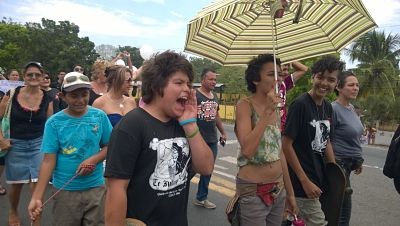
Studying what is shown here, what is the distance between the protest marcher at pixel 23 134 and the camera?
440 centimetres

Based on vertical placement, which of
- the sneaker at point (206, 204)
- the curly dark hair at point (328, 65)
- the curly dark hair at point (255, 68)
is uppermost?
the curly dark hair at point (328, 65)

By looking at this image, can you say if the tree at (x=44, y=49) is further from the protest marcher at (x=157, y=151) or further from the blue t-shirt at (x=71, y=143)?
the protest marcher at (x=157, y=151)

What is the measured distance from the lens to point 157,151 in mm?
1971

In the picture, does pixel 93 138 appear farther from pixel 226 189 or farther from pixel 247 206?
pixel 226 189

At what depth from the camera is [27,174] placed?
4.43 m

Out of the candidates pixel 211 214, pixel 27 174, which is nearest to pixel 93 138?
pixel 27 174

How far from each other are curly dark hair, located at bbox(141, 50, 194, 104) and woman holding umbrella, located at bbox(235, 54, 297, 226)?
0.86 metres

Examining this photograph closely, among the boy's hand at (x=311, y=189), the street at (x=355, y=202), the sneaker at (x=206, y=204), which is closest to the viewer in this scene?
the boy's hand at (x=311, y=189)

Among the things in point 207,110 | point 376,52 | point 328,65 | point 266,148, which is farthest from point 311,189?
point 376,52

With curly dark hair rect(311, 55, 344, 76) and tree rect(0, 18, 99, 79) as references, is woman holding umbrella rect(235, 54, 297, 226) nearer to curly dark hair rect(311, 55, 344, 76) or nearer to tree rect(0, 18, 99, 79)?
curly dark hair rect(311, 55, 344, 76)

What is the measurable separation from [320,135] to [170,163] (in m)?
1.86

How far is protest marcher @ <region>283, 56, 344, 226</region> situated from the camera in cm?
330

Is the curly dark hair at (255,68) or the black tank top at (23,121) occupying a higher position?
the curly dark hair at (255,68)

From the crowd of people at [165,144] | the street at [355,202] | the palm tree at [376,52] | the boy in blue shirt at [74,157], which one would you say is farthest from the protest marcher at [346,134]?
the palm tree at [376,52]
